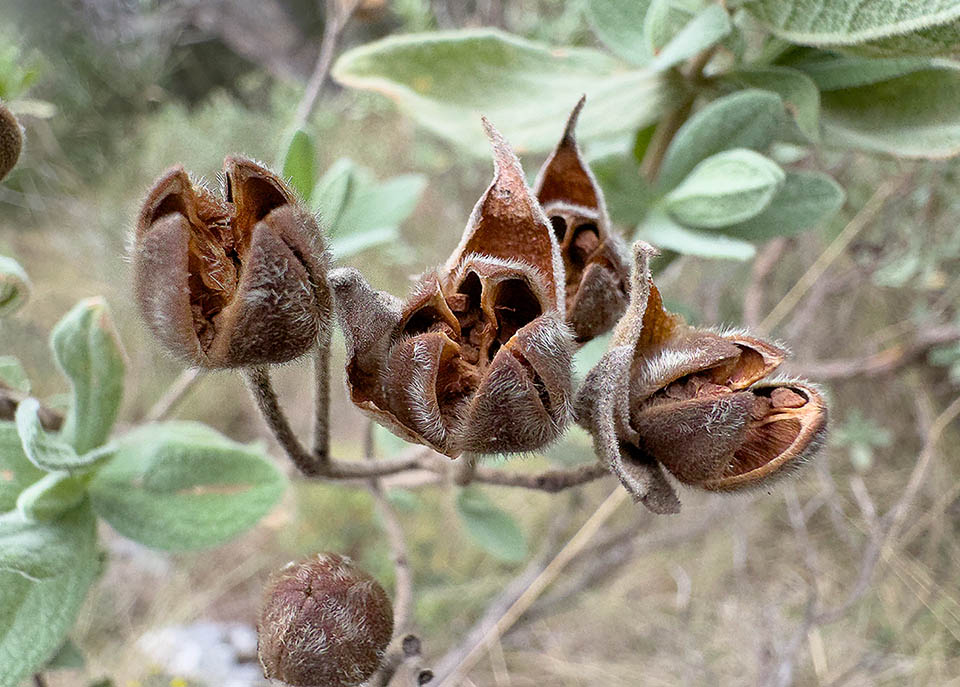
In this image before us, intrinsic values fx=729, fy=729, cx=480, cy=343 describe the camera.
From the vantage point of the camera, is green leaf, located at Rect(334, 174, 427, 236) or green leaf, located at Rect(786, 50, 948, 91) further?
green leaf, located at Rect(334, 174, 427, 236)

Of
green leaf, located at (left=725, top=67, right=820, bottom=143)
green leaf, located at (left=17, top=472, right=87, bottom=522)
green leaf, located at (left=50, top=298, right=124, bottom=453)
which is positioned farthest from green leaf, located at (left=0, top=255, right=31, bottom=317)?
green leaf, located at (left=725, top=67, right=820, bottom=143)

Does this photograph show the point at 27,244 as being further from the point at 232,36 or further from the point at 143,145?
the point at 232,36

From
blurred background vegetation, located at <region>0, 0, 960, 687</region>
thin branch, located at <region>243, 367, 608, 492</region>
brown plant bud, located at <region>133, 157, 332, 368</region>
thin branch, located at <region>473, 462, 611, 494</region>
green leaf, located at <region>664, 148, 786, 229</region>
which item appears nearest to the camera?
brown plant bud, located at <region>133, 157, 332, 368</region>

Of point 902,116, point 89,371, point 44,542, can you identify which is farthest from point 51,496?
point 902,116

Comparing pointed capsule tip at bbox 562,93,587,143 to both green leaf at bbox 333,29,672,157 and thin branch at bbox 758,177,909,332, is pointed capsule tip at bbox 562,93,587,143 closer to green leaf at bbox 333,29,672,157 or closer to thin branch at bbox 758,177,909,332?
green leaf at bbox 333,29,672,157

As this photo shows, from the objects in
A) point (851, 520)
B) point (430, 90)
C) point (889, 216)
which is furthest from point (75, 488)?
point (851, 520)

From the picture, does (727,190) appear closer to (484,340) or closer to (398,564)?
(484,340)
